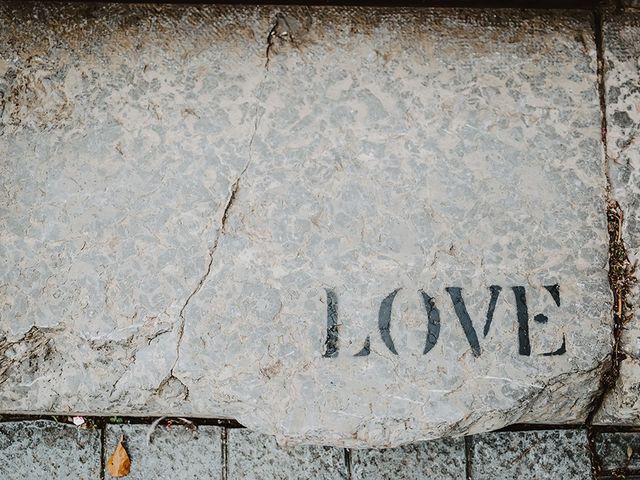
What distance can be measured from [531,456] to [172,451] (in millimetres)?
1191

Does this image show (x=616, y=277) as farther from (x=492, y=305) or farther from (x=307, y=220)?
(x=307, y=220)

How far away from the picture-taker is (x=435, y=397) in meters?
1.72

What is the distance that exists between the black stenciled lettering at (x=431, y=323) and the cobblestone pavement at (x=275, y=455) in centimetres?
57

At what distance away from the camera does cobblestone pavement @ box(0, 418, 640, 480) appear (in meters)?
2.13

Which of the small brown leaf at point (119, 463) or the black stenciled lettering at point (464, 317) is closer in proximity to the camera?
the black stenciled lettering at point (464, 317)

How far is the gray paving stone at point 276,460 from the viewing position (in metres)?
2.15

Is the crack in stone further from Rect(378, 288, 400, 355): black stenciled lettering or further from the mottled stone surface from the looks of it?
Rect(378, 288, 400, 355): black stenciled lettering

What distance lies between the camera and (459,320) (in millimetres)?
1726

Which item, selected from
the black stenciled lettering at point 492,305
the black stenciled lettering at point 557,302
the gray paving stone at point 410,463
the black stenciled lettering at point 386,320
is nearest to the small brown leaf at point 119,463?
the gray paving stone at point 410,463

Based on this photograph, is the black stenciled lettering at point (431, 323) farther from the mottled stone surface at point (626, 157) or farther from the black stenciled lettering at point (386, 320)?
the mottled stone surface at point (626, 157)

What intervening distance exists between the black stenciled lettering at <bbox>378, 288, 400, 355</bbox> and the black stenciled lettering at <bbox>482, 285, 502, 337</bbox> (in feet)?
0.81

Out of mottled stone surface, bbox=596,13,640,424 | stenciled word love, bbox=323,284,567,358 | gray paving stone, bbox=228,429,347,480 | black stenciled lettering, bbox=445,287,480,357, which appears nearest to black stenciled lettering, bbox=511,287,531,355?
stenciled word love, bbox=323,284,567,358

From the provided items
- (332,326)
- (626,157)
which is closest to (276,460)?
(332,326)

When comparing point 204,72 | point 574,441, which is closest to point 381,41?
point 204,72
